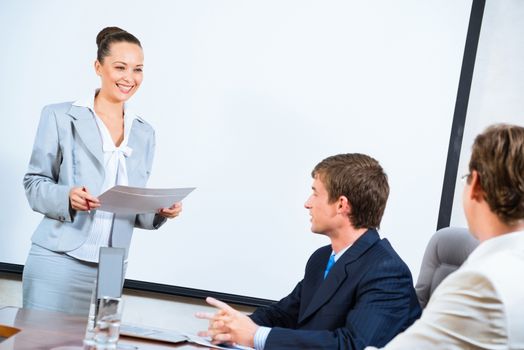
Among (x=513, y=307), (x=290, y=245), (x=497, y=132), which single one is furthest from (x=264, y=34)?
(x=513, y=307)

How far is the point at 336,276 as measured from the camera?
2.42 meters

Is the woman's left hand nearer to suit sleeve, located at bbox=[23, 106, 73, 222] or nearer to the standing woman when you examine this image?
the standing woman

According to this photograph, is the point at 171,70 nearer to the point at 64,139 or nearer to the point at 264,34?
the point at 264,34

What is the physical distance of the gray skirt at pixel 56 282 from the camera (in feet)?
9.14

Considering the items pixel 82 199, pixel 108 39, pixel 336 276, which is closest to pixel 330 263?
pixel 336 276

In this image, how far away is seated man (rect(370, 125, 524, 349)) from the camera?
1324 mm

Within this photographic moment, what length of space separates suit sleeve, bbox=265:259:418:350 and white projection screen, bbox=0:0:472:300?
49.9 inches

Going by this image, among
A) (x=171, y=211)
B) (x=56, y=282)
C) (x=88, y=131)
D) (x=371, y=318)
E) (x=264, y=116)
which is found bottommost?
(x=56, y=282)

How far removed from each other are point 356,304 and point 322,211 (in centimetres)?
39

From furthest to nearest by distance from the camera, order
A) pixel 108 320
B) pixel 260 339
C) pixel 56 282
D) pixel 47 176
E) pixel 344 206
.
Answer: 1. pixel 47 176
2. pixel 56 282
3. pixel 344 206
4. pixel 260 339
5. pixel 108 320

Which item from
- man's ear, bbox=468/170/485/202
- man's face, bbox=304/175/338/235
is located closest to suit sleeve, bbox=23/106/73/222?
man's face, bbox=304/175/338/235

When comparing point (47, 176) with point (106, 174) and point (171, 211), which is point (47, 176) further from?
point (171, 211)

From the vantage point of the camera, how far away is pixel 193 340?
2.09m

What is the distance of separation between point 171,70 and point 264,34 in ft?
1.58
